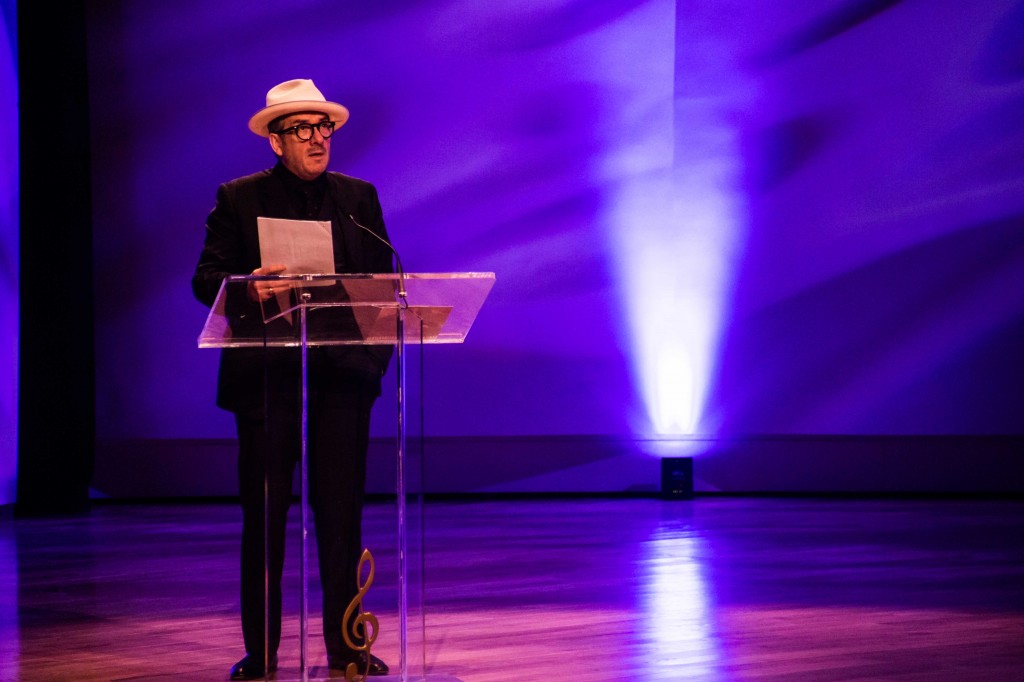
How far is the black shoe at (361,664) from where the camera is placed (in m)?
2.53

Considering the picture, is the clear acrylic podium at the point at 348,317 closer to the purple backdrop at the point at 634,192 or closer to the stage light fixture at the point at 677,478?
the purple backdrop at the point at 634,192

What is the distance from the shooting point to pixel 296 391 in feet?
8.16

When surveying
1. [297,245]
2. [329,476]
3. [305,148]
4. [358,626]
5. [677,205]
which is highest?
[677,205]

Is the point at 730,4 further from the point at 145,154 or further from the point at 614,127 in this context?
the point at 145,154

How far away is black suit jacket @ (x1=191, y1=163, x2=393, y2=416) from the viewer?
8.57 ft

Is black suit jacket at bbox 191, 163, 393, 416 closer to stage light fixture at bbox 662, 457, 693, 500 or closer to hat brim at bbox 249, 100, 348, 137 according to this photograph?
hat brim at bbox 249, 100, 348, 137

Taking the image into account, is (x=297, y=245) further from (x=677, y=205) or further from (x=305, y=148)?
(x=677, y=205)

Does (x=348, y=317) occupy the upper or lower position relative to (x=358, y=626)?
upper

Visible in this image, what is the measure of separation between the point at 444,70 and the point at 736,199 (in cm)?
190

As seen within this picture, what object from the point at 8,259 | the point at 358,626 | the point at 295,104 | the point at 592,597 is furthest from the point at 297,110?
the point at 8,259

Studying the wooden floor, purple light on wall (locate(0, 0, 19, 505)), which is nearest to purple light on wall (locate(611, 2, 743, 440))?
the wooden floor

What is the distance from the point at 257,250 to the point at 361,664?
36.8 inches

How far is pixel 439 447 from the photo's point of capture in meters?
7.17

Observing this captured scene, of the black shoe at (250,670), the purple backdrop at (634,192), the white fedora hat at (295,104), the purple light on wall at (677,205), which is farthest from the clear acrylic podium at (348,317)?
the purple light on wall at (677,205)
